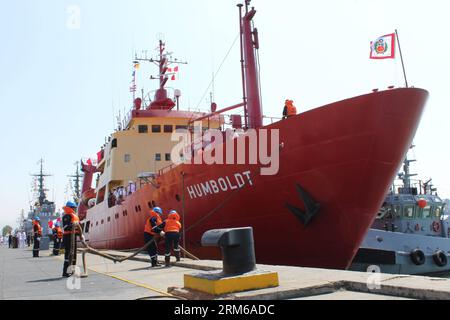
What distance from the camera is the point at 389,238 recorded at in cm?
1753

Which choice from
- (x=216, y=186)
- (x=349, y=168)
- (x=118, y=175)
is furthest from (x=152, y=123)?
(x=349, y=168)

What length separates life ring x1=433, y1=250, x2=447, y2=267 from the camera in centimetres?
1895

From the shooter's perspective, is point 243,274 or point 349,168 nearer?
point 243,274

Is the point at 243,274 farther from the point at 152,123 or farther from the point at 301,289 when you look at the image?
the point at 152,123

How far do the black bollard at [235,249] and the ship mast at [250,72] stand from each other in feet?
23.6

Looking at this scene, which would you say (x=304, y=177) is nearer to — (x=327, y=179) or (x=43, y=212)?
(x=327, y=179)

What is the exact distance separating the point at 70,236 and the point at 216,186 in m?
4.01

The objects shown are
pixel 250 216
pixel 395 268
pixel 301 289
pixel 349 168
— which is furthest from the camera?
pixel 395 268

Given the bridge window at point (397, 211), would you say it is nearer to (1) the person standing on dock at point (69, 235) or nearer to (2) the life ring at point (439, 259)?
(2) the life ring at point (439, 259)

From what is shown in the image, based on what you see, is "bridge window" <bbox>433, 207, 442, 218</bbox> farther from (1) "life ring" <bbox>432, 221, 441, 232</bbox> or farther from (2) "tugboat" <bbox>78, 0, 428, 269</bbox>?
(2) "tugboat" <bbox>78, 0, 428, 269</bbox>

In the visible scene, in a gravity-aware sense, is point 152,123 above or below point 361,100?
above

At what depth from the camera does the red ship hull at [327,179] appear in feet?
30.5

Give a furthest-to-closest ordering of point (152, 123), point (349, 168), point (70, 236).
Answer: point (152, 123) → point (349, 168) → point (70, 236)

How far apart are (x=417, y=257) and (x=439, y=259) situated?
1741 mm
